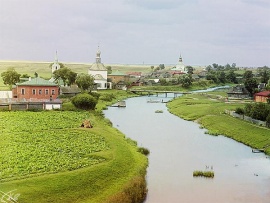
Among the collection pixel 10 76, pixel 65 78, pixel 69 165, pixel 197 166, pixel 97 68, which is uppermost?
pixel 97 68

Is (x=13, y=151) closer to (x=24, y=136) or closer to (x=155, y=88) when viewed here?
(x=24, y=136)

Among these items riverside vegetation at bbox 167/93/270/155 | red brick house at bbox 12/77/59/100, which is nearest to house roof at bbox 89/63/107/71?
riverside vegetation at bbox 167/93/270/155

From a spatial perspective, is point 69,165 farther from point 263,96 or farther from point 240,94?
point 240,94

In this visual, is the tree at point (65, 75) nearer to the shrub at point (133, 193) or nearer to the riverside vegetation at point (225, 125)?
the riverside vegetation at point (225, 125)

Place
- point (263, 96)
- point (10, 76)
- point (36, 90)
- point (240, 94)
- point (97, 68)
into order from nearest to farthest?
1. point (36, 90)
2. point (263, 96)
3. point (10, 76)
4. point (240, 94)
5. point (97, 68)

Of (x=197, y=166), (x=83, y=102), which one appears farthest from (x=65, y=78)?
(x=197, y=166)

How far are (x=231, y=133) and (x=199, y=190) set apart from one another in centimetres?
2323

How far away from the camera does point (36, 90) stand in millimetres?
68562

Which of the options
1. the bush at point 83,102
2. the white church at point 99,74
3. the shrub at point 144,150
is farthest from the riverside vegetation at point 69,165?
the white church at point 99,74

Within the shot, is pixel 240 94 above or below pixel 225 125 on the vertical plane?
above

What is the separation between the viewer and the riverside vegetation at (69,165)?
24.2 meters

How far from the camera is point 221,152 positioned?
42.0 m

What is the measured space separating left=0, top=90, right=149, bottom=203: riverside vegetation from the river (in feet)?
5.54

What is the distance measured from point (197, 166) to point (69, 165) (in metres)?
12.4
